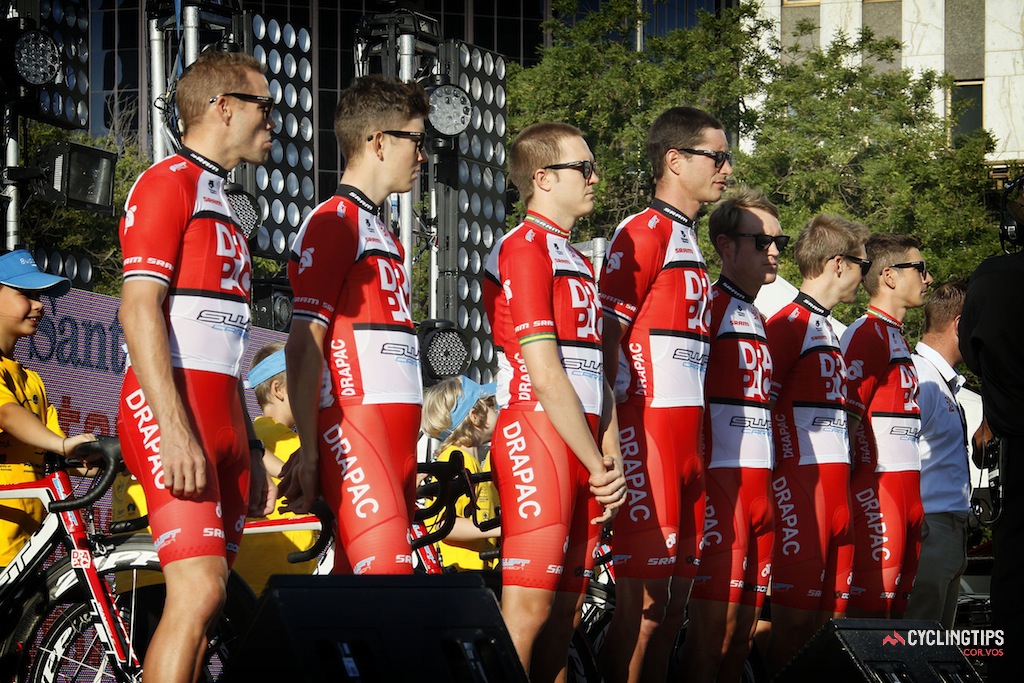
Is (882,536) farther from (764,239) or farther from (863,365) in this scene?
(764,239)

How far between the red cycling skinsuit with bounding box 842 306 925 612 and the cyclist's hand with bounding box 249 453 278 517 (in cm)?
349

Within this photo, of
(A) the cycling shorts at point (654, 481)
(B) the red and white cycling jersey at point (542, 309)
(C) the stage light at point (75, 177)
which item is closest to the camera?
(B) the red and white cycling jersey at point (542, 309)

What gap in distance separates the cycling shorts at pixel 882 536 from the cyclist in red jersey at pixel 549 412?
8.16ft

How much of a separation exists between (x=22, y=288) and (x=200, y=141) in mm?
1863

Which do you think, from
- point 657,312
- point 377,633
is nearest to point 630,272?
point 657,312

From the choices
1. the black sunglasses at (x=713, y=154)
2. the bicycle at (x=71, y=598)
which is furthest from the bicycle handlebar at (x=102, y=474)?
the black sunglasses at (x=713, y=154)

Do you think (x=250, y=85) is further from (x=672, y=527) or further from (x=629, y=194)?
(x=629, y=194)

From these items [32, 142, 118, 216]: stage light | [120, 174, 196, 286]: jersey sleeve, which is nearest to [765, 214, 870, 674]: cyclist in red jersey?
[120, 174, 196, 286]: jersey sleeve

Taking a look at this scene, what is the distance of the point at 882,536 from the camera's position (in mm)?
6723

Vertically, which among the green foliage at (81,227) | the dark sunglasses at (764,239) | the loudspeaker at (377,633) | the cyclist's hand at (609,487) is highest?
the green foliage at (81,227)

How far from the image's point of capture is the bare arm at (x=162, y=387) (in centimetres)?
348

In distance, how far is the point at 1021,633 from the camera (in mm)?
3934

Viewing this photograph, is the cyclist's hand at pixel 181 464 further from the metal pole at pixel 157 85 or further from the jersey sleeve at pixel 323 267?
the metal pole at pixel 157 85

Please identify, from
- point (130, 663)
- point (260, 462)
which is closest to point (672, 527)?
point (260, 462)
